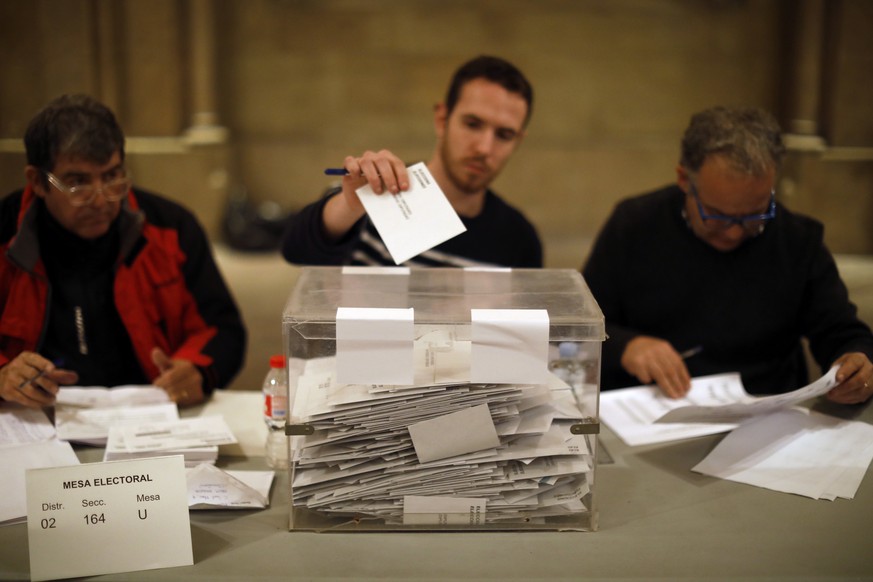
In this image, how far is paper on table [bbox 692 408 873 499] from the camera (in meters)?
1.60

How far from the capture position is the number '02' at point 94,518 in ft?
4.22

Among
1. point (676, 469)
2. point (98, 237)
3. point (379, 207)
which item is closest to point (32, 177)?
point (98, 237)

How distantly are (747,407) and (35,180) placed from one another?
178 centimetres

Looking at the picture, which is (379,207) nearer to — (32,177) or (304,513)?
(304,513)

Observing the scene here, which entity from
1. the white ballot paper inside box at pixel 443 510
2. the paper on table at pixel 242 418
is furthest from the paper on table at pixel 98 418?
the white ballot paper inside box at pixel 443 510

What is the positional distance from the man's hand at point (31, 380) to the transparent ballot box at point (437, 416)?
71cm

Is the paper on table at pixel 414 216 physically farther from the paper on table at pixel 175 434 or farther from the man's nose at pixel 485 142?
the man's nose at pixel 485 142

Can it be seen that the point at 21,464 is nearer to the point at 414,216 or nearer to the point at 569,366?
the point at 414,216

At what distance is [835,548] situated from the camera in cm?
136

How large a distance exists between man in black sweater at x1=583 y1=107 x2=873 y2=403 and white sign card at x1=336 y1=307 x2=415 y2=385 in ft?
2.98

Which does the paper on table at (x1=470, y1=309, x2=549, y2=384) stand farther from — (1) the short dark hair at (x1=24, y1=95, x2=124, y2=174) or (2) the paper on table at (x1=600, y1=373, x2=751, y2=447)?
(1) the short dark hair at (x1=24, y1=95, x2=124, y2=174)

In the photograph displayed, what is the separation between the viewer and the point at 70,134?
205 centimetres

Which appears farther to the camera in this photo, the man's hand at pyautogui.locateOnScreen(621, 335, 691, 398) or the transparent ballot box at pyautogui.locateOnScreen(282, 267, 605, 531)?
the man's hand at pyautogui.locateOnScreen(621, 335, 691, 398)

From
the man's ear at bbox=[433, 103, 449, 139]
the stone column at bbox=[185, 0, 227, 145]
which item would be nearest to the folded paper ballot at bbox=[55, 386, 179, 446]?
the man's ear at bbox=[433, 103, 449, 139]
